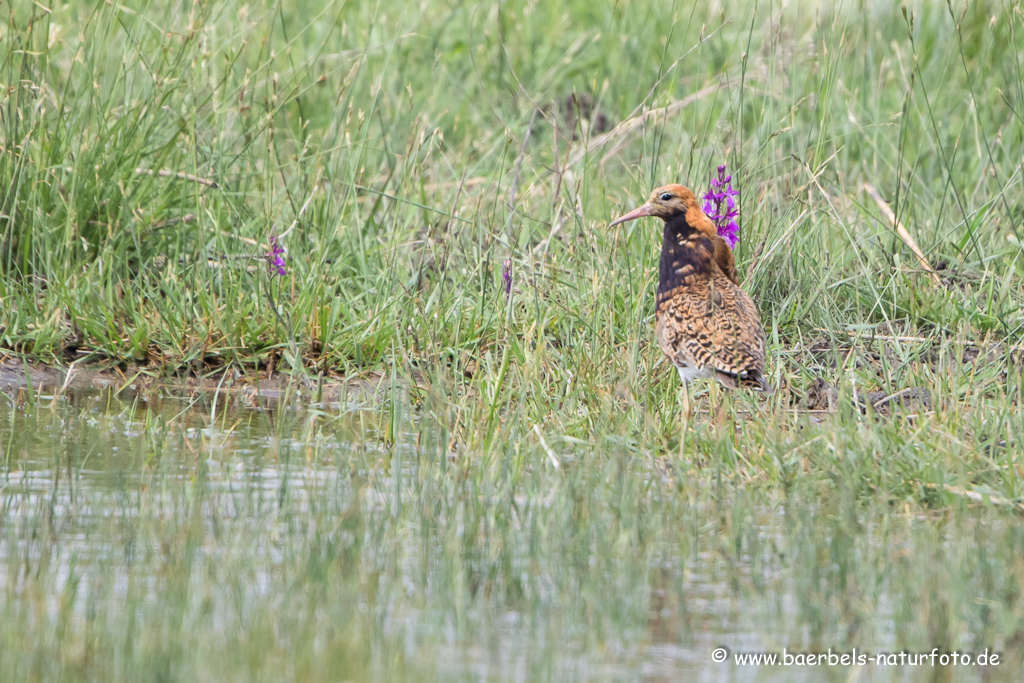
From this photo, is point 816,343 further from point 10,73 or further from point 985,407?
point 10,73

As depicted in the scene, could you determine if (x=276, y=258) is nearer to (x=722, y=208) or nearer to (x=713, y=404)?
(x=722, y=208)

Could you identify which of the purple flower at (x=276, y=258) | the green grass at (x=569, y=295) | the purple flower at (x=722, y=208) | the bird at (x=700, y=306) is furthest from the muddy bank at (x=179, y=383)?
the purple flower at (x=722, y=208)

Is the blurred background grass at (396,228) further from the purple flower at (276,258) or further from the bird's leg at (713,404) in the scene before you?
the bird's leg at (713,404)

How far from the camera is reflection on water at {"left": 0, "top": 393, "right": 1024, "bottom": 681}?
9.48ft

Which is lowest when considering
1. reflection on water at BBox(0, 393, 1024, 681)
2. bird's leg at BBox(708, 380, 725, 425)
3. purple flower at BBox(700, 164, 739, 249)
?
reflection on water at BBox(0, 393, 1024, 681)

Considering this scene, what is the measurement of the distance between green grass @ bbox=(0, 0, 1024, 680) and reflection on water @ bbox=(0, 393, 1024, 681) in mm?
23

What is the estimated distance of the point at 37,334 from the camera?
5.93 m

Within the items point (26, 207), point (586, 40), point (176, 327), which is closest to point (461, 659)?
point (176, 327)

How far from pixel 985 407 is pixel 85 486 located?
2.94m

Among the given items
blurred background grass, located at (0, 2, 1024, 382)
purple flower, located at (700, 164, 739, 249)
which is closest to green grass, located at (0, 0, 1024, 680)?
blurred background grass, located at (0, 2, 1024, 382)

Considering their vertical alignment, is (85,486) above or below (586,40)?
below

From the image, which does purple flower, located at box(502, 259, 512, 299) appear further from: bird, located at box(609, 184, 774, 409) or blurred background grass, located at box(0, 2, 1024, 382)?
bird, located at box(609, 184, 774, 409)

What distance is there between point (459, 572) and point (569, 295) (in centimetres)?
273

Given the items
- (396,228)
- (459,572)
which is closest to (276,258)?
(396,228)
